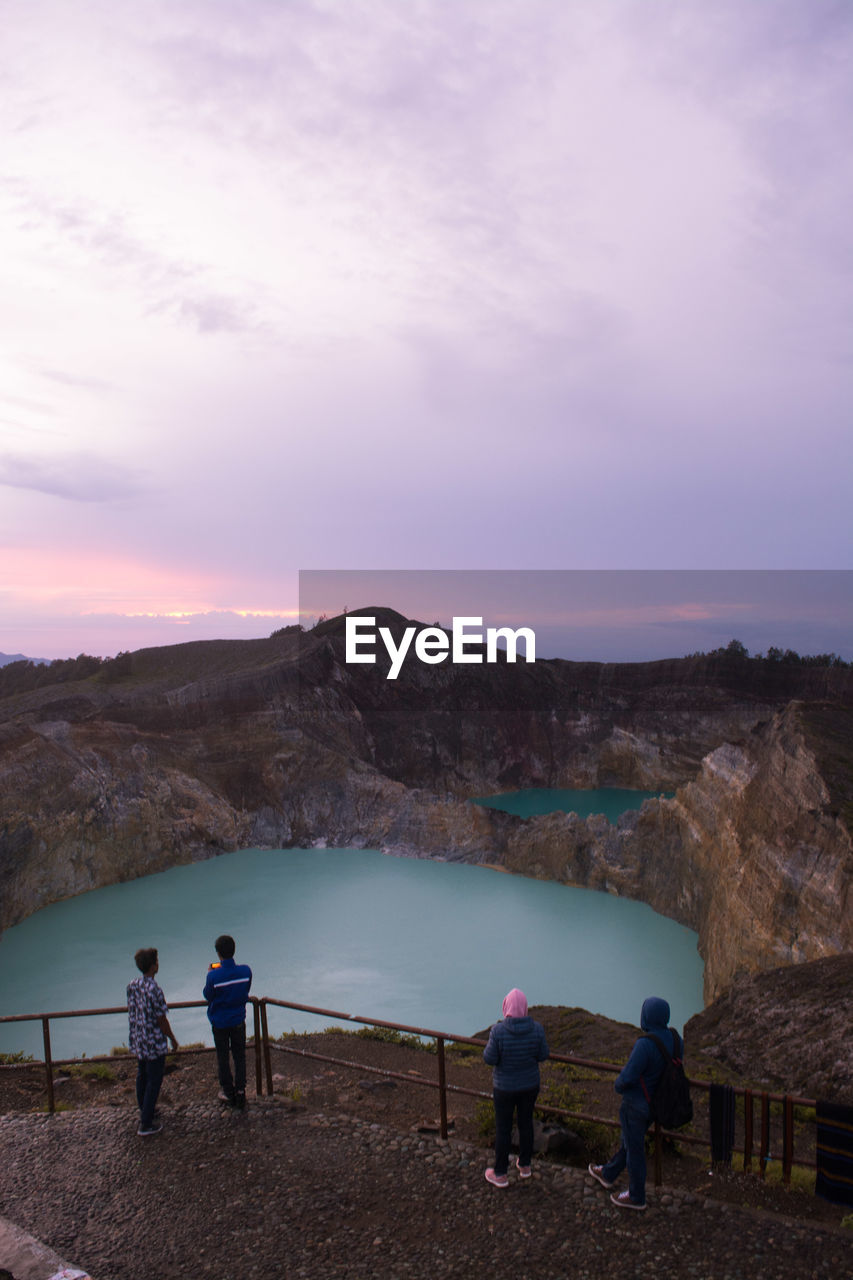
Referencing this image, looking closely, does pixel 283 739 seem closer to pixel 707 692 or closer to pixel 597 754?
pixel 597 754

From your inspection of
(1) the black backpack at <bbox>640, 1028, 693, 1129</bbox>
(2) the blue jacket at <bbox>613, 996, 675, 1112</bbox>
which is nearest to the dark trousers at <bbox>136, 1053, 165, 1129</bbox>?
(2) the blue jacket at <bbox>613, 996, 675, 1112</bbox>

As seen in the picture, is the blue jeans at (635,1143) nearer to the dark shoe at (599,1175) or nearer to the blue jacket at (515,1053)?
the dark shoe at (599,1175)

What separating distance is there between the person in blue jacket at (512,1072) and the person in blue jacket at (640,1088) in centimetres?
71

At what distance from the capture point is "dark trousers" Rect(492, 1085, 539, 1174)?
659 centimetres

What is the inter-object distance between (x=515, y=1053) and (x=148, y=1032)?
11.5 feet

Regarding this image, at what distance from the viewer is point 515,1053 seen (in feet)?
21.5

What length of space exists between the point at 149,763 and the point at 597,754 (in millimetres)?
37822

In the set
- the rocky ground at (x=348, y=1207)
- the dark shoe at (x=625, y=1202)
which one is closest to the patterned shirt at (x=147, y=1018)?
the rocky ground at (x=348, y=1207)

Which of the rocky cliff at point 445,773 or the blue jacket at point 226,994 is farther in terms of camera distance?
the rocky cliff at point 445,773

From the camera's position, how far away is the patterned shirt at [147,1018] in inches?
301

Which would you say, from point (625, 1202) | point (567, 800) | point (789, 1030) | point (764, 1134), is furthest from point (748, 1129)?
point (567, 800)

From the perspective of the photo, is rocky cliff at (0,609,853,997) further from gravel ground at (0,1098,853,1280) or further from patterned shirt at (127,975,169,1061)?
patterned shirt at (127,975,169,1061)

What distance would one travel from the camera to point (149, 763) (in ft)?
125

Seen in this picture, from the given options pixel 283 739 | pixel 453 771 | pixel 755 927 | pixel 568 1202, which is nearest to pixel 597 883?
pixel 755 927
